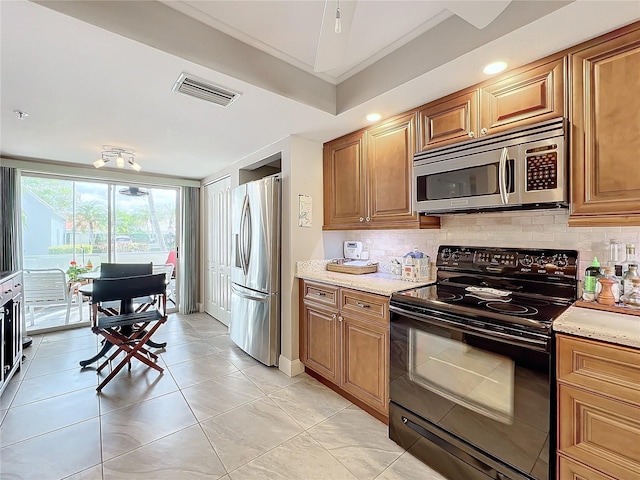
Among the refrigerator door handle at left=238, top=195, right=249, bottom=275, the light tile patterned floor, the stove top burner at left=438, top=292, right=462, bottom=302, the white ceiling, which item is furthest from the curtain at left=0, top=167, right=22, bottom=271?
the stove top burner at left=438, top=292, right=462, bottom=302

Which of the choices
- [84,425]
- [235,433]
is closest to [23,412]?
[84,425]

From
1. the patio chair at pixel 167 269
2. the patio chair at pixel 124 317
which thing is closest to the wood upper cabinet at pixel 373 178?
the patio chair at pixel 124 317

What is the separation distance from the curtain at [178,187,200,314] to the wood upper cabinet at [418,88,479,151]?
13.0ft

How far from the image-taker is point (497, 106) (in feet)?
5.82

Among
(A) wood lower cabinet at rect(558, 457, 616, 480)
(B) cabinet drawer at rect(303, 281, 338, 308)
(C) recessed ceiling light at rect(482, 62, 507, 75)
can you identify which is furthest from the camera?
(B) cabinet drawer at rect(303, 281, 338, 308)

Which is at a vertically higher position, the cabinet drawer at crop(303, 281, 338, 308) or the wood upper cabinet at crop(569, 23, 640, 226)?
the wood upper cabinet at crop(569, 23, 640, 226)

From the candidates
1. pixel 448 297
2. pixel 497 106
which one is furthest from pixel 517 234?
pixel 497 106

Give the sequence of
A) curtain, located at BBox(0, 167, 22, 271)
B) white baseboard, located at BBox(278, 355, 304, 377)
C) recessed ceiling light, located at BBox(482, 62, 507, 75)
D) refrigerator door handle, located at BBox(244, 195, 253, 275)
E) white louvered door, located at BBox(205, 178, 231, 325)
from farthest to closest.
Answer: white louvered door, located at BBox(205, 178, 231, 325) < curtain, located at BBox(0, 167, 22, 271) < refrigerator door handle, located at BBox(244, 195, 253, 275) < white baseboard, located at BBox(278, 355, 304, 377) < recessed ceiling light, located at BBox(482, 62, 507, 75)

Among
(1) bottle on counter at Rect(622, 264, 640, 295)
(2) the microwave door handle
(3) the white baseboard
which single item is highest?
(2) the microwave door handle

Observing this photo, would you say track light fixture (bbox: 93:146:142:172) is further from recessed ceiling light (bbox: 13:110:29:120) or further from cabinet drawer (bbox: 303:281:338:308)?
cabinet drawer (bbox: 303:281:338:308)

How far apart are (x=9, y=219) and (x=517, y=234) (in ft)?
17.4

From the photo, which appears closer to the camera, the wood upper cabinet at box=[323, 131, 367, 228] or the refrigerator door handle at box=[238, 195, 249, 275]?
the wood upper cabinet at box=[323, 131, 367, 228]

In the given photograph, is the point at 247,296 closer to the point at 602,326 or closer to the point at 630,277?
the point at 602,326

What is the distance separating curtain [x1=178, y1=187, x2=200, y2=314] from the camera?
486 centimetres
